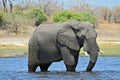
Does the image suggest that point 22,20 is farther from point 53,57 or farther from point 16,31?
point 53,57

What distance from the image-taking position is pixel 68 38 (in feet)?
Answer: 89.1

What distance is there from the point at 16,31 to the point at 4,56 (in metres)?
30.9

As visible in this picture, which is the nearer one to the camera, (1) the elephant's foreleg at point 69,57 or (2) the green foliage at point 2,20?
(1) the elephant's foreleg at point 69,57

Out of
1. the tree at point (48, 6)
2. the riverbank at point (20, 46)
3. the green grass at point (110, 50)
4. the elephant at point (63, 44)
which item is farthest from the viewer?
the tree at point (48, 6)

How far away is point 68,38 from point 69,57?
1.06 m

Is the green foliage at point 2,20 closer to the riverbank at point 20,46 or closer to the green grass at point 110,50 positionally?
the riverbank at point 20,46

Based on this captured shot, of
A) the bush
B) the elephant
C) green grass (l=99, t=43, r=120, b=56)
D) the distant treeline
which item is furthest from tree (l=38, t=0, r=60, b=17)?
the elephant

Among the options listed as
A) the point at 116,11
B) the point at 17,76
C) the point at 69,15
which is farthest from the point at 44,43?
the point at 116,11

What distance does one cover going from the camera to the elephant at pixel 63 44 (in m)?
26.4

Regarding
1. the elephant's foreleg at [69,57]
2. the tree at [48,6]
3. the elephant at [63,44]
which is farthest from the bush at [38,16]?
the elephant's foreleg at [69,57]

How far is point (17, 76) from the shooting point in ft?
86.3

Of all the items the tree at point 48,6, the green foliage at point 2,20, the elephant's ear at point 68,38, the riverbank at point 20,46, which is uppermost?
the elephant's ear at point 68,38

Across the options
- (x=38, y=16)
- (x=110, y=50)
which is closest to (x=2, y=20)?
(x=38, y=16)

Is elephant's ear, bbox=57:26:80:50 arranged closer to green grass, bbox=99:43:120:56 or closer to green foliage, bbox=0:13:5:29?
green grass, bbox=99:43:120:56
